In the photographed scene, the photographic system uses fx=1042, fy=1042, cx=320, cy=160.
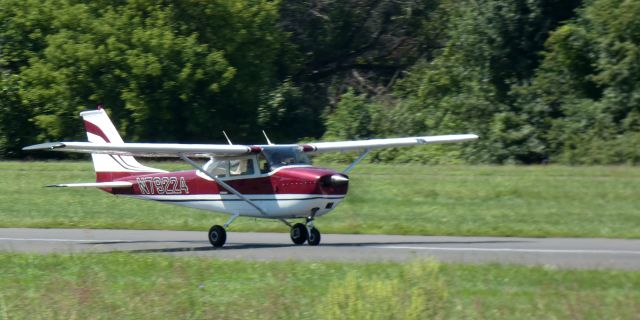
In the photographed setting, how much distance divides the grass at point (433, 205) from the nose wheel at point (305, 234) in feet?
8.20

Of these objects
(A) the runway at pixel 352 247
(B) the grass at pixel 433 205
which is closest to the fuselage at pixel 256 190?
(A) the runway at pixel 352 247

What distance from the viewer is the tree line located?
3219cm

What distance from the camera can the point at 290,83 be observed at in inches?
1610

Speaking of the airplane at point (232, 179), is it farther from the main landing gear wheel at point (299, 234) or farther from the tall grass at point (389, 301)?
the tall grass at point (389, 301)

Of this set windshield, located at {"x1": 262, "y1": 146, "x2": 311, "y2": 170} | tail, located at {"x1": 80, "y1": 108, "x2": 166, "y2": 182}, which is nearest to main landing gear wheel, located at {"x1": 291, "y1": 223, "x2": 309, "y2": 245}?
windshield, located at {"x1": 262, "y1": 146, "x2": 311, "y2": 170}

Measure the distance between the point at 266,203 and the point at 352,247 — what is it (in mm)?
1584

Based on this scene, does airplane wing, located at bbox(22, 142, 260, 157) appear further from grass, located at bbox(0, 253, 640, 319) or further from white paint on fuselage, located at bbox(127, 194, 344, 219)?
grass, located at bbox(0, 253, 640, 319)

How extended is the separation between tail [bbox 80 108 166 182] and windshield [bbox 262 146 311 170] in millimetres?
2518

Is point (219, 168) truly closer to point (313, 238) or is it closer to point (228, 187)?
point (228, 187)

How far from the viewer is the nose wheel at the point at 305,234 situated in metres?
16.7

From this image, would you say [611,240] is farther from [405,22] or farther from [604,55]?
[405,22]

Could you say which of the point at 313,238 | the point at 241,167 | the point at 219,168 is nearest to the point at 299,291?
the point at 313,238

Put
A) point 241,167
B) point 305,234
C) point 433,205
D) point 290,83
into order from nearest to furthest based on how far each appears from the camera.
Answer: point 305,234 → point 241,167 → point 433,205 → point 290,83

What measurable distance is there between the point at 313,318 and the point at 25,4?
3048 centimetres
